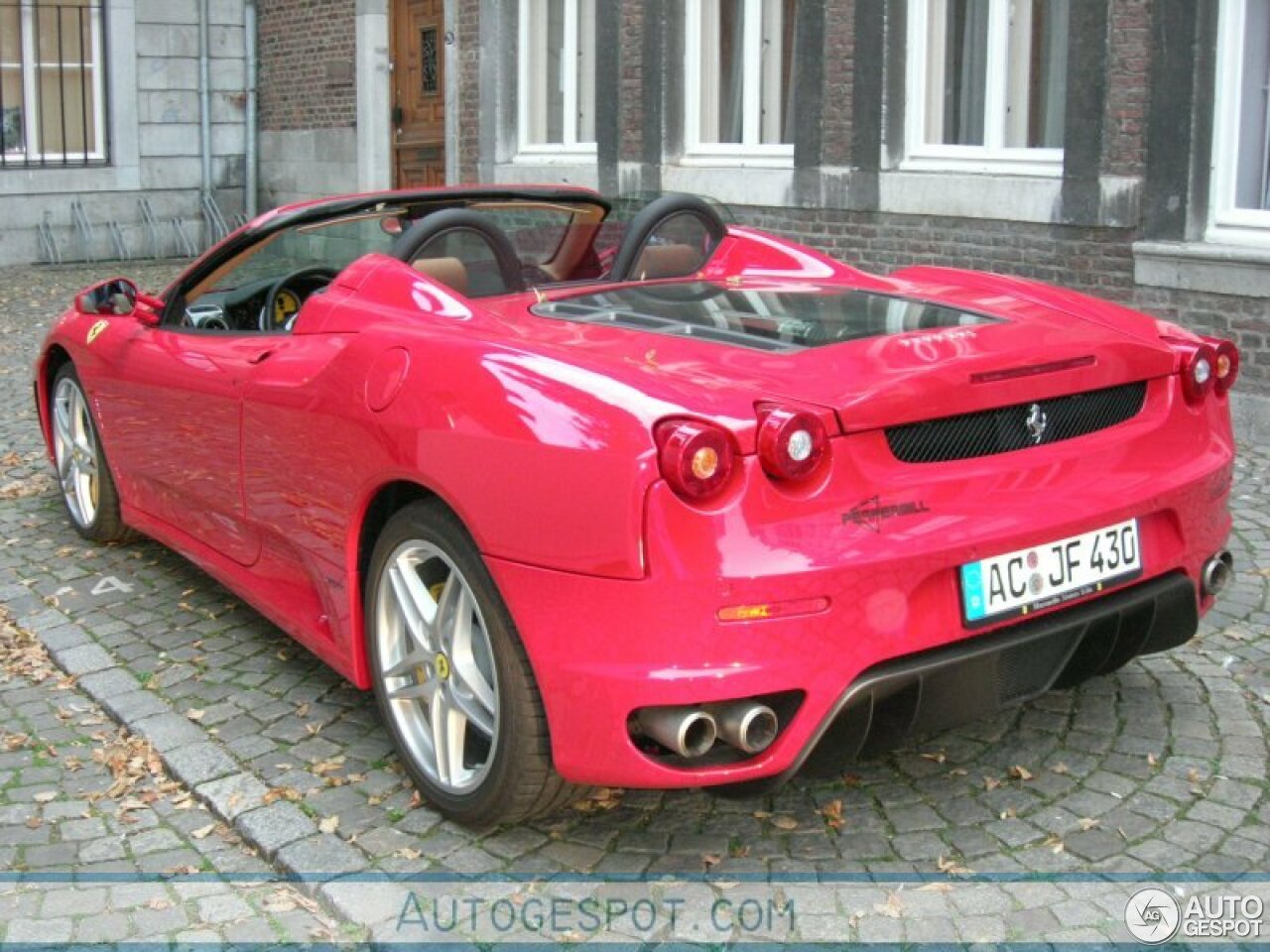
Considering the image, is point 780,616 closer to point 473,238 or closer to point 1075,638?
point 1075,638

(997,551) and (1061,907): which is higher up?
(997,551)

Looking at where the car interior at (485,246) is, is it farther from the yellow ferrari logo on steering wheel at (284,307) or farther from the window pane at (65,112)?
the window pane at (65,112)

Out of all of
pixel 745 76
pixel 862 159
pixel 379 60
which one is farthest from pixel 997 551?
pixel 379 60

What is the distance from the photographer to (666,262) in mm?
4832

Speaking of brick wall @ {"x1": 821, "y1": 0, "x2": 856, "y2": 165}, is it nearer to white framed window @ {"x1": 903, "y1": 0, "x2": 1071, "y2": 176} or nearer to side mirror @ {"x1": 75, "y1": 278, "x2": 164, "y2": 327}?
white framed window @ {"x1": 903, "y1": 0, "x2": 1071, "y2": 176}

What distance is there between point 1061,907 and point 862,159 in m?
8.53

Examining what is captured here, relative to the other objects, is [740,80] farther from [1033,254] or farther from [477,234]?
[477,234]

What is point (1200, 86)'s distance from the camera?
8836mm

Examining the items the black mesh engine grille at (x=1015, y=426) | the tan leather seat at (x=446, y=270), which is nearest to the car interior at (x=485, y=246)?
the tan leather seat at (x=446, y=270)

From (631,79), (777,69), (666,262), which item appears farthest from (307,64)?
(666,262)

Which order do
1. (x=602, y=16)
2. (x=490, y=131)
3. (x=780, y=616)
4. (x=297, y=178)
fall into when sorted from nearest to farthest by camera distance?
(x=780, y=616), (x=602, y=16), (x=490, y=131), (x=297, y=178)

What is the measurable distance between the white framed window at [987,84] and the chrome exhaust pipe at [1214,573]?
6.38 metres

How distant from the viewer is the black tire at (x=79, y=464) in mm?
6086

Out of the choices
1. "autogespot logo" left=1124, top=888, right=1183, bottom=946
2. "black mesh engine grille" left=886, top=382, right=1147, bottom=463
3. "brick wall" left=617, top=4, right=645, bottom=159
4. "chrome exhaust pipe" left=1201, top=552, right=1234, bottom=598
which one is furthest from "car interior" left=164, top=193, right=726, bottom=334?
"brick wall" left=617, top=4, right=645, bottom=159
